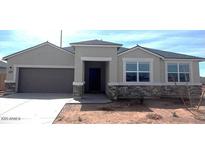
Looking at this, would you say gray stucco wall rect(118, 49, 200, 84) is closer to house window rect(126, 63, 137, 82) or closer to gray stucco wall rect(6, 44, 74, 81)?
house window rect(126, 63, 137, 82)

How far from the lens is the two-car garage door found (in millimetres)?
17547

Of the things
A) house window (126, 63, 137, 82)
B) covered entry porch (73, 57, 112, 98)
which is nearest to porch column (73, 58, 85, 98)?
house window (126, 63, 137, 82)

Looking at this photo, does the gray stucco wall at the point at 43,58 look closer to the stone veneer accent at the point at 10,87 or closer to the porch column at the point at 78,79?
the stone veneer accent at the point at 10,87

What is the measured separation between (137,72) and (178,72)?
419 cm

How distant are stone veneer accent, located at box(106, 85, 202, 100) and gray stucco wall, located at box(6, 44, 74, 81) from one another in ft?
18.3

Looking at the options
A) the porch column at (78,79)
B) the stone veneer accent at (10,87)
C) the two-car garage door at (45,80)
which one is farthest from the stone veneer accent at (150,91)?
the stone veneer accent at (10,87)

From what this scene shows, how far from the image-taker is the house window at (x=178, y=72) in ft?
53.1

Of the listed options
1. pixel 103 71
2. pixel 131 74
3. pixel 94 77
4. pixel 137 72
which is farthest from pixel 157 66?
pixel 94 77
